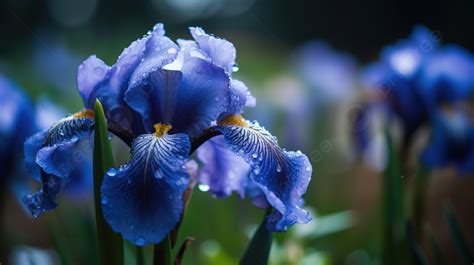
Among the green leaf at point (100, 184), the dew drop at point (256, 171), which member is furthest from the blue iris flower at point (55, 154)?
the dew drop at point (256, 171)

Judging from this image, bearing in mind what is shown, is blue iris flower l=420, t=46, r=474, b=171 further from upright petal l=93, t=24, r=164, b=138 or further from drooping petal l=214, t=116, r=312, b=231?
upright petal l=93, t=24, r=164, b=138

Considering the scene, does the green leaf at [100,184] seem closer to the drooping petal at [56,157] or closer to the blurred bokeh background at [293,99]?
the drooping petal at [56,157]

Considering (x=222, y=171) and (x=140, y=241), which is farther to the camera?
(x=222, y=171)

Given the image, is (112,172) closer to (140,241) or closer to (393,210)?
(140,241)

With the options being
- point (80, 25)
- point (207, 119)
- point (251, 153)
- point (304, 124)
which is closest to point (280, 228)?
point (251, 153)

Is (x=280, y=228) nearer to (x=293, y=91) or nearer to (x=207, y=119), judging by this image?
(x=207, y=119)

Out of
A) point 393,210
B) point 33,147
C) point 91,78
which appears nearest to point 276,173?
point 91,78
